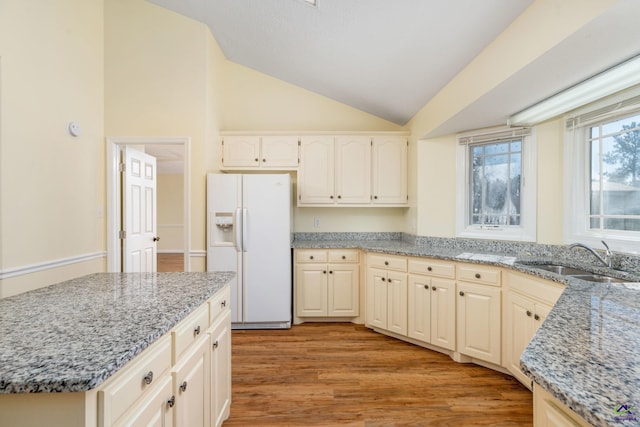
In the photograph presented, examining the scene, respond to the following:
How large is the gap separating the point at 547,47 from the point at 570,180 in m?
1.33

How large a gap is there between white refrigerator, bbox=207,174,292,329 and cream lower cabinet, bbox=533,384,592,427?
2.48m

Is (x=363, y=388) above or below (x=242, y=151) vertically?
below

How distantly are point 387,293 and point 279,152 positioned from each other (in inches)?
77.3

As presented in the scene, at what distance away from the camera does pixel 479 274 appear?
90.1 inches

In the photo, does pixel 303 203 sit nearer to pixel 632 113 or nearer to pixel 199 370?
pixel 199 370

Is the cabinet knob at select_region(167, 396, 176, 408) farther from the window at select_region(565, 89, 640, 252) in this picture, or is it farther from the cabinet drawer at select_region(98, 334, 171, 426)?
the window at select_region(565, 89, 640, 252)

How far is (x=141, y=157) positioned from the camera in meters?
3.27

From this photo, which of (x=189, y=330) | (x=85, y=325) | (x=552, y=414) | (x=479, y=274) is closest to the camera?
(x=552, y=414)

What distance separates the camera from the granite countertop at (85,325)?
700mm

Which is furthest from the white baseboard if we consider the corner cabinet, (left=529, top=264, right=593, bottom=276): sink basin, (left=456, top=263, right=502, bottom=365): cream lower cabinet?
(left=529, top=264, right=593, bottom=276): sink basin

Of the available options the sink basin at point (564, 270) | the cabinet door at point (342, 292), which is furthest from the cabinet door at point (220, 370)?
the sink basin at point (564, 270)

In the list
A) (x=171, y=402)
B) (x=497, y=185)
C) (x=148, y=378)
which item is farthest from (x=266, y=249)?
(x=497, y=185)

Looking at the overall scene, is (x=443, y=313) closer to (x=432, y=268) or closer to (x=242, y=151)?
(x=432, y=268)

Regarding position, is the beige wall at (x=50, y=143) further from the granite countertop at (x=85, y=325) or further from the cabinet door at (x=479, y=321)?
the cabinet door at (x=479, y=321)
